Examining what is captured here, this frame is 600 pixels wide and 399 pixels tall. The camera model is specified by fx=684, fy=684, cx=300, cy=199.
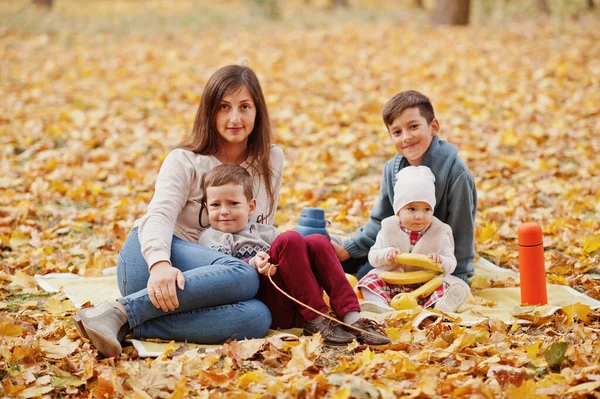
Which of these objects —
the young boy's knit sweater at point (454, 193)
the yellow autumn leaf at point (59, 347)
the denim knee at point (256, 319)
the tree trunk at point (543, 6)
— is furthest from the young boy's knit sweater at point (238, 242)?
the tree trunk at point (543, 6)

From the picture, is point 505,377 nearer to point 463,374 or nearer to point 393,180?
point 463,374

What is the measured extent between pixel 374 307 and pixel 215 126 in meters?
1.24

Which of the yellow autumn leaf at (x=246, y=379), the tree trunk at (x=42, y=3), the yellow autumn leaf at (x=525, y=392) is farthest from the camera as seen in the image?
the tree trunk at (x=42, y=3)

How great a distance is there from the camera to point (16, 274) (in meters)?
4.03

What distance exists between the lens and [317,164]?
21.6ft

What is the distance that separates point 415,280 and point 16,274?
91.4 inches

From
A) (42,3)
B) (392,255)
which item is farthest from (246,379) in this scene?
(42,3)

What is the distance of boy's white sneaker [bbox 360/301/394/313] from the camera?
3.45m

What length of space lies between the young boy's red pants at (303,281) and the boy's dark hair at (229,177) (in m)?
0.37

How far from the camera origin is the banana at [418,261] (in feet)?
11.5

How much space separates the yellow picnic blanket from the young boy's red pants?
112 millimetres

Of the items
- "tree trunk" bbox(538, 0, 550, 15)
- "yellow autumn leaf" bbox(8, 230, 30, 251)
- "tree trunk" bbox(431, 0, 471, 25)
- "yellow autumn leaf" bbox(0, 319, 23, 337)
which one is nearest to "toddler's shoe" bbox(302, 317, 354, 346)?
"yellow autumn leaf" bbox(0, 319, 23, 337)

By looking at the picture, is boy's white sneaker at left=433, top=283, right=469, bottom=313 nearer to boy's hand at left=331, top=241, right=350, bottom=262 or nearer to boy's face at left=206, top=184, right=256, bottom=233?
boy's hand at left=331, top=241, right=350, bottom=262

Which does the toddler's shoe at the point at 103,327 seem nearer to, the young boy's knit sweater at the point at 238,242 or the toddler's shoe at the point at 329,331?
the young boy's knit sweater at the point at 238,242
